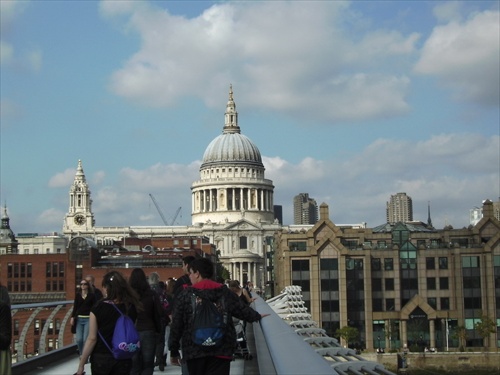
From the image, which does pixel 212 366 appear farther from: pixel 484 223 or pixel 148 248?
pixel 148 248

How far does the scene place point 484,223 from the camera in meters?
71.8

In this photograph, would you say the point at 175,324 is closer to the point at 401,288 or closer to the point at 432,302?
the point at 401,288

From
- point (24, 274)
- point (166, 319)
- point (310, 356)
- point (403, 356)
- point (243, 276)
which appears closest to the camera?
point (310, 356)

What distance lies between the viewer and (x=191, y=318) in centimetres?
979

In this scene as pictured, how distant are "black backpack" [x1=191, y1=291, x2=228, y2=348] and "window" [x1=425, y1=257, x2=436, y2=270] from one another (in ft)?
197

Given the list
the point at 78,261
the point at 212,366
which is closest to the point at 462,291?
the point at 78,261

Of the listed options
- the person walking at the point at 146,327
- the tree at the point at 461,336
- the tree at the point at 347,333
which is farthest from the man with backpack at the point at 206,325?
the tree at the point at 461,336

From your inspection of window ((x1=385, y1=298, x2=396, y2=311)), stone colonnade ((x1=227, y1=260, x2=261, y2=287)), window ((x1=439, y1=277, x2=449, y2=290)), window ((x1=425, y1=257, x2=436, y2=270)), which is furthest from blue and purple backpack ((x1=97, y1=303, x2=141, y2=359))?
stone colonnade ((x1=227, y1=260, x2=261, y2=287))

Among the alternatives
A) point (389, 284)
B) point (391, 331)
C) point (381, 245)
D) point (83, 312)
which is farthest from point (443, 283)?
point (83, 312)

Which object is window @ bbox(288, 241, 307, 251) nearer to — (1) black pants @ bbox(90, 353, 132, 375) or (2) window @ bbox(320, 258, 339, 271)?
(2) window @ bbox(320, 258, 339, 271)

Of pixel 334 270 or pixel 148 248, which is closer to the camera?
pixel 334 270

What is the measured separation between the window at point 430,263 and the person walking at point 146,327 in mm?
56734

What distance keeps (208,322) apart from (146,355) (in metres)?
3.81

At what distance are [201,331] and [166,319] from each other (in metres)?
5.73
